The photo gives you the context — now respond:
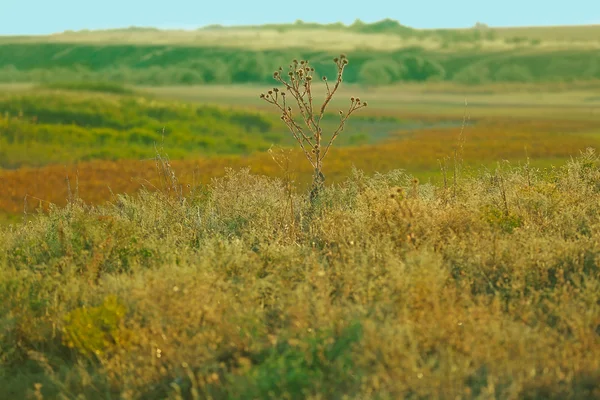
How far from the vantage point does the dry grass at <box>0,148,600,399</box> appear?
589 cm

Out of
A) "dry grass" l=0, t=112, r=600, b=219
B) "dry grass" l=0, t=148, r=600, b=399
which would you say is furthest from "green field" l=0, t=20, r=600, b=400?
"dry grass" l=0, t=112, r=600, b=219

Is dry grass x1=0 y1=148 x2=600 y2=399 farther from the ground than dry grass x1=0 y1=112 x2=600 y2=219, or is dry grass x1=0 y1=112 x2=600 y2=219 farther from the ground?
dry grass x1=0 y1=148 x2=600 y2=399

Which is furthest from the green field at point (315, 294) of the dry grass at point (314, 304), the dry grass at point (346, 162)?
the dry grass at point (346, 162)

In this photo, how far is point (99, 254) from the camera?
879cm

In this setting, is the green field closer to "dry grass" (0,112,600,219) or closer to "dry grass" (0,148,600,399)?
→ "dry grass" (0,148,600,399)

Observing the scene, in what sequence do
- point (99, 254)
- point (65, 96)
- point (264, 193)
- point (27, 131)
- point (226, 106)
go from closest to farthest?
point (99, 254)
point (264, 193)
point (27, 131)
point (65, 96)
point (226, 106)

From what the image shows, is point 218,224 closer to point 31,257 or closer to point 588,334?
point 31,257

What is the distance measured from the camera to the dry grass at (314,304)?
5887 mm

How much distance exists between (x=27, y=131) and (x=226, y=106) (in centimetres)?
2994

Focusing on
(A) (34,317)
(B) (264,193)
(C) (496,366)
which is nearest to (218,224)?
(B) (264,193)

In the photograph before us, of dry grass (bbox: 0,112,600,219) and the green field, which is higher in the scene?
the green field

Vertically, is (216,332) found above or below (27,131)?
above

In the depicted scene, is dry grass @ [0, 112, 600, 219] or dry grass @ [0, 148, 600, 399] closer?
dry grass @ [0, 148, 600, 399]

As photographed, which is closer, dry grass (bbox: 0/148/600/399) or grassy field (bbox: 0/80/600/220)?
dry grass (bbox: 0/148/600/399)
